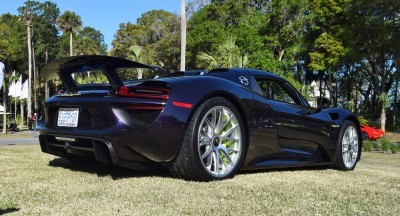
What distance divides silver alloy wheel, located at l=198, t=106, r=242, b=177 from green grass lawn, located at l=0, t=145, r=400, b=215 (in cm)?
19

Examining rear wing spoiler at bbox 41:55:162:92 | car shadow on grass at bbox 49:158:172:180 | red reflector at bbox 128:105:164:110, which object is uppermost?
rear wing spoiler at bbox 41:55:162:92

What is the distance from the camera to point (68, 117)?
13.8 feet

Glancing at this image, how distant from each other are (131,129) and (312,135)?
8.25 feet

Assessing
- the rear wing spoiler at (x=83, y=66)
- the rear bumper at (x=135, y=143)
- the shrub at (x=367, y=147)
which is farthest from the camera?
the shrub at (x=367, y=147)

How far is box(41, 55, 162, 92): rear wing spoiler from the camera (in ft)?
13.1

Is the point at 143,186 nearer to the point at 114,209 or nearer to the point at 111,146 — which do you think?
the point at 111,146

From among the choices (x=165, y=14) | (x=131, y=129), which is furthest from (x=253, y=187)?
(x=165, y=14)

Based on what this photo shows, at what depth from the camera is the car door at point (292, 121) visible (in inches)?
190

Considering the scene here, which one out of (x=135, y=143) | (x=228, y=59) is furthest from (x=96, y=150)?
(x=228, y=59)

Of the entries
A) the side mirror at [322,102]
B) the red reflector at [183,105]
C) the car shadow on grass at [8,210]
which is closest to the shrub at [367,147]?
the side mirror at [322,102]

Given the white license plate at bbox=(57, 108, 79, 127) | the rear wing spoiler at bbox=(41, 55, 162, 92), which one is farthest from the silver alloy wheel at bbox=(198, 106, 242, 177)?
the white license plate at bbox=(57, 108, 79, 127)

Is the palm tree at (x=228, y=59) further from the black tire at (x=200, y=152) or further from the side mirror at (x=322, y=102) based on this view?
the black tire at (x=200, y=152)

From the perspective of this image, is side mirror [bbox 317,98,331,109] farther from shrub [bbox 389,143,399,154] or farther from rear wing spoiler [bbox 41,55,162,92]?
shrub [bbox 389,143,399,154]

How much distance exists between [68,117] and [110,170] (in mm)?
785
